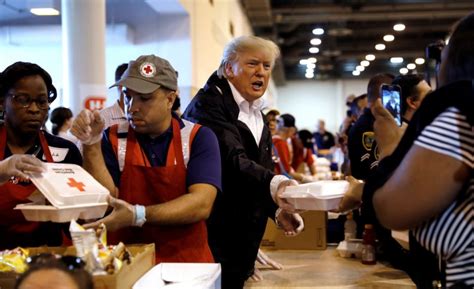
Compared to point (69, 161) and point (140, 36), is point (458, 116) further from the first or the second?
point (140, 36)

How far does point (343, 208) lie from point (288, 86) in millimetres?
29565

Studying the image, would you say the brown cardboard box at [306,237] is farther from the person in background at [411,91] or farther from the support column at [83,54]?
the support column at [83,54]

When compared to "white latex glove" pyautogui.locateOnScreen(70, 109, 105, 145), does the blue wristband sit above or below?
below

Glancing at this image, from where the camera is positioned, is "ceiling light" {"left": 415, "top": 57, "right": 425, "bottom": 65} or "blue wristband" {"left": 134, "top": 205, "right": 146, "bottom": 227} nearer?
"blue wristband" {"left": 134, "top": 205, "right": 146, "bottom": 227}

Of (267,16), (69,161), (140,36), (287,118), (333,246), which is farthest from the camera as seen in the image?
(267,16)

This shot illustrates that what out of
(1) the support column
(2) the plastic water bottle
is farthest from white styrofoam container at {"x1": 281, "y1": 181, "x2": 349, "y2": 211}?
(1) the support column

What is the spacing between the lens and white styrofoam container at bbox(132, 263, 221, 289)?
5.90 ft

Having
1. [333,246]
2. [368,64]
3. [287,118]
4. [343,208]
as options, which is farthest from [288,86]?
[343,208]

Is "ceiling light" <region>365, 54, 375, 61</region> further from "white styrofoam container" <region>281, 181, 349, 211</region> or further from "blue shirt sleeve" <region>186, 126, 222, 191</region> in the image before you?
"white styrofoam container" <region>281, 181, 349, 211</region>

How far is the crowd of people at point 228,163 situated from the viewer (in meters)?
1.34

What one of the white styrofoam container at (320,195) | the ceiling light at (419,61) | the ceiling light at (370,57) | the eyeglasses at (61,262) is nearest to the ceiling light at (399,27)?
the ceiling light at (370,57)

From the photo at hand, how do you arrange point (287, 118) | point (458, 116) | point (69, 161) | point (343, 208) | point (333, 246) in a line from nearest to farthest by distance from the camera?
point (458, 116)
point (343, 208)
point (69, 161)
point (333, 246)
point (287, 118)

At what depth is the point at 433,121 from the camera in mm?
1331

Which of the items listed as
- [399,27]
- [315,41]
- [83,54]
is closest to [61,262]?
[83,54]
